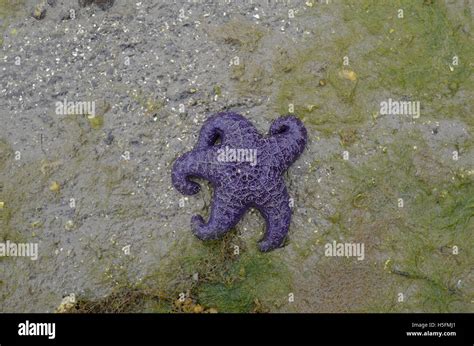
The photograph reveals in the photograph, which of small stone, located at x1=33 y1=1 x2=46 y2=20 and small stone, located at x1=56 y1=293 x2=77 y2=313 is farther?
small stone, located at x1=33 y1=1 x2=46 y2=20

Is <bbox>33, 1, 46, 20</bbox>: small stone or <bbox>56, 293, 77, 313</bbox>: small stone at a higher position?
<bbox>33, 1, 46, 20</bbox>: small stone

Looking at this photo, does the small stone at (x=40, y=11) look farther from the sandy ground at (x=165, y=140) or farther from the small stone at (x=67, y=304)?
the small stone at (x=67, y=304)

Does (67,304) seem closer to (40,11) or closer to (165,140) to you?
(165,140)

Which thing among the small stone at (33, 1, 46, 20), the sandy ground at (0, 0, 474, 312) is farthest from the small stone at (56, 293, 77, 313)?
the small stone at (33, 1, 46, 20)

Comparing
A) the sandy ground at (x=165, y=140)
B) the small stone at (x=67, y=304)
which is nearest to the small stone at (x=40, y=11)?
the sandy ground at (x=165, y=140)

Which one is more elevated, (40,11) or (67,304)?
(40,11)

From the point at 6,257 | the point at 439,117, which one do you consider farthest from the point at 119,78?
the point at 439,117

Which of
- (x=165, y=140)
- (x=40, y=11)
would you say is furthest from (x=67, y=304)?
(x=40, y=11)

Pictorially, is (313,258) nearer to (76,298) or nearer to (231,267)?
(231,267)

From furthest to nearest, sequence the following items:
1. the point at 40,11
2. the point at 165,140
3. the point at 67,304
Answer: the point at 40,11
the point at 165,140
the point at 67,304

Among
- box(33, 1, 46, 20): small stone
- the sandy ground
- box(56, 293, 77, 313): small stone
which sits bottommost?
box(56, 293, 77, 313): small stone

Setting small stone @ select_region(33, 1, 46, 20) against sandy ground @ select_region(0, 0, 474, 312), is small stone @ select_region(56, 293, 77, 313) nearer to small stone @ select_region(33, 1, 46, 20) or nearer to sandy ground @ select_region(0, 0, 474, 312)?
sandy ground @ select_region(0, 0, 474, 312)
